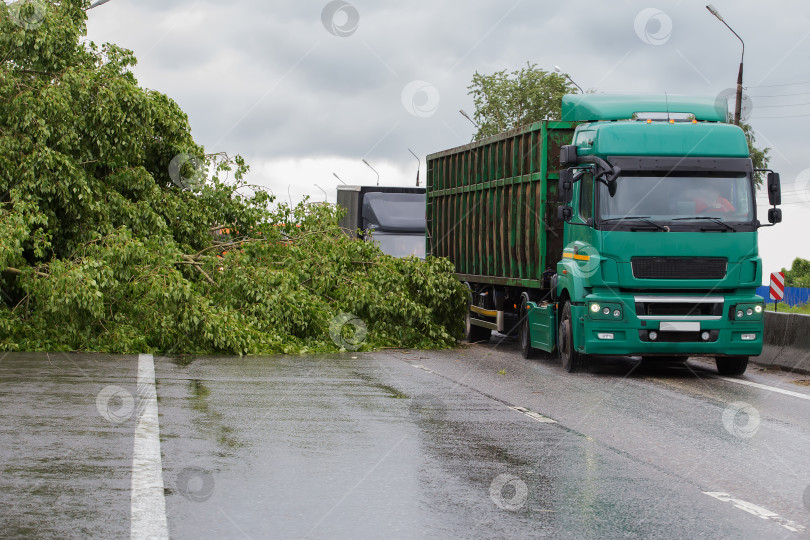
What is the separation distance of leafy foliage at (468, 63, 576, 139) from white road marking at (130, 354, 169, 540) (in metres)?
51.1

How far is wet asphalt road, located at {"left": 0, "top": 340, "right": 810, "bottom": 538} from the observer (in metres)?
5.92

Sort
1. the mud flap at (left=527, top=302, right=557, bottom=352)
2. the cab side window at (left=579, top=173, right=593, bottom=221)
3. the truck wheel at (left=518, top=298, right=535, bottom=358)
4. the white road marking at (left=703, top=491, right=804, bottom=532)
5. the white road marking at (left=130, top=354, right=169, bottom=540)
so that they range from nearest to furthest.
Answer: the white road marking at (left=130, top=354, right=169, bottom=540)
the white road marking at (left=703, top=491, right=804, bottom=532)
the cab side window at (left=579, top=173, right=593, bottom=221)
the mud flap at (left=527, top=302, right=557, bottom=352)
the truck wheel at (left=518, top=298, right=535, bottom=358)

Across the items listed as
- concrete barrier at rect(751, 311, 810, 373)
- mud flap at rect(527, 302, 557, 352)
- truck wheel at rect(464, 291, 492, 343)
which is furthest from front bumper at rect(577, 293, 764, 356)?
truck wheel at rect(464, 291, 492, 343)

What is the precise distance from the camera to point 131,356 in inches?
642

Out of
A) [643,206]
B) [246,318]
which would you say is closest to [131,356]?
[246,318]

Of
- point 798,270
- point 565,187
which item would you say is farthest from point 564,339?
point 798,270

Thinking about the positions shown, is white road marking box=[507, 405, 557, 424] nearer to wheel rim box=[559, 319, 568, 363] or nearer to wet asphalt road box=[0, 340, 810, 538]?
wet asphalt road box=[0, 340, 810, 538]

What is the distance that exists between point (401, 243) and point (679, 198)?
13.2 metres

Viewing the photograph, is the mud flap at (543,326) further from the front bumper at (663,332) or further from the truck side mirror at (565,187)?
the truck side mirror at (565,187)

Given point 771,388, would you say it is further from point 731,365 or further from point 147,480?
point 147,480

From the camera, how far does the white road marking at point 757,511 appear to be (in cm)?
602

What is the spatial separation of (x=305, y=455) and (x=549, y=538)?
2.72 metres

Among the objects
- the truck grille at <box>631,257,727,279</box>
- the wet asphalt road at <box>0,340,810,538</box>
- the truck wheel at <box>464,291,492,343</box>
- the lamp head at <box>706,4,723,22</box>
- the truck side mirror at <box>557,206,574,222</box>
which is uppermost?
the lamp head at <box>706,4,723,22</box>

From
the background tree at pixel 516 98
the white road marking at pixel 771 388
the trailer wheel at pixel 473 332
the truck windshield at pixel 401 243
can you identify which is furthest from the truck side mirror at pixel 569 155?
the background tree at pixel 516 98
